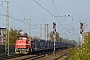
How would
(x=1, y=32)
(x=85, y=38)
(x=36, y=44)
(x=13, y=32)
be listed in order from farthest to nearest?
(x=13, y=32), (x=1, y=32), (x=36, y=44), (x=85, y=38)

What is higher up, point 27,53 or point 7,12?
point 7,12

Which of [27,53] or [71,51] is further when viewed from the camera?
[27,53]

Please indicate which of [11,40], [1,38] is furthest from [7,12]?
[11,40]

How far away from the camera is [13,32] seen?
8462 centimetres

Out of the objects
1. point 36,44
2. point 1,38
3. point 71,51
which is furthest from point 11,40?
point 71,51

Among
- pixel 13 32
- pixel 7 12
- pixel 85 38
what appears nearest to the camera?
pixel 85 38

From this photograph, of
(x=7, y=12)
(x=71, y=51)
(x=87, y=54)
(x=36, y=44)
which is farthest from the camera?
(x=36, y=44)

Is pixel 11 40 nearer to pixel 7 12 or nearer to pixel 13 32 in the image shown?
pixel 13 32

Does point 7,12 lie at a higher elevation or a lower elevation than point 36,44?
higher

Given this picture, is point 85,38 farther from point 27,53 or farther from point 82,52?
point 27,53

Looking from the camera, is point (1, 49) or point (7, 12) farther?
point (1, 49)

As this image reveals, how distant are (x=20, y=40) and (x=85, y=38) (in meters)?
35.0

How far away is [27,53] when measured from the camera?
4825 cm

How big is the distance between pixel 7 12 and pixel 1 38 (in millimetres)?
25849
